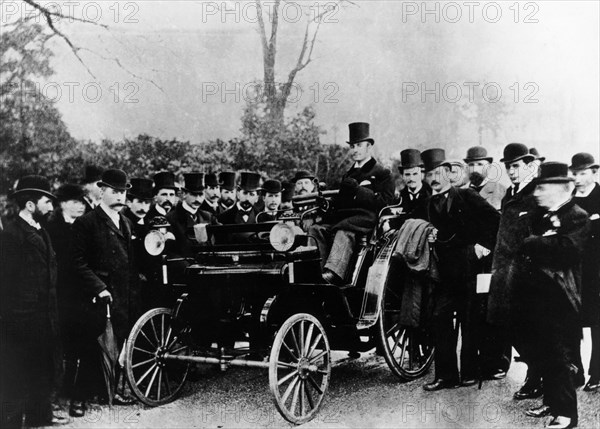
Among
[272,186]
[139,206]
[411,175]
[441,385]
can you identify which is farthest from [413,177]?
[139,206]

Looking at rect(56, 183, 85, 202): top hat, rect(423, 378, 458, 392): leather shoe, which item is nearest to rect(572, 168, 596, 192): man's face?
rect(423, 378, 458, 392): leather shoe

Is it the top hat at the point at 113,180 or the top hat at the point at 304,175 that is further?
the top hat at the point at 304,175

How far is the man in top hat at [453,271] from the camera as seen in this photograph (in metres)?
4.42

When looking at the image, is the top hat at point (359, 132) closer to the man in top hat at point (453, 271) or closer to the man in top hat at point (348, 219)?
the man in top hat at point (348, 219)

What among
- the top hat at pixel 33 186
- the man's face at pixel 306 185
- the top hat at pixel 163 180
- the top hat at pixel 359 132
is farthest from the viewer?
the man's face at pixel 306 185

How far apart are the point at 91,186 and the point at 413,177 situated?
8.92ft

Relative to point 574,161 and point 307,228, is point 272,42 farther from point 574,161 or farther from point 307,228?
point 574,161

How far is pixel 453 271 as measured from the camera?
448 cm

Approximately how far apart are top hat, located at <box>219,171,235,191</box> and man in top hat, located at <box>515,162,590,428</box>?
3133 mm

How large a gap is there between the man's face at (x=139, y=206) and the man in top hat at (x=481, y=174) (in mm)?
2860

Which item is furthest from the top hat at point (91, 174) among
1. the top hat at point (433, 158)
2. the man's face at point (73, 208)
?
the top hat at point (433, 158)

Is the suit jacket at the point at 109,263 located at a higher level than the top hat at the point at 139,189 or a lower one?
lower

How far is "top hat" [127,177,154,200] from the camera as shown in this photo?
521 cm

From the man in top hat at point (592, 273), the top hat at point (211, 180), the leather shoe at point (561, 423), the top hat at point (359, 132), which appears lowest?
the leather shoe at point (561, 423)
